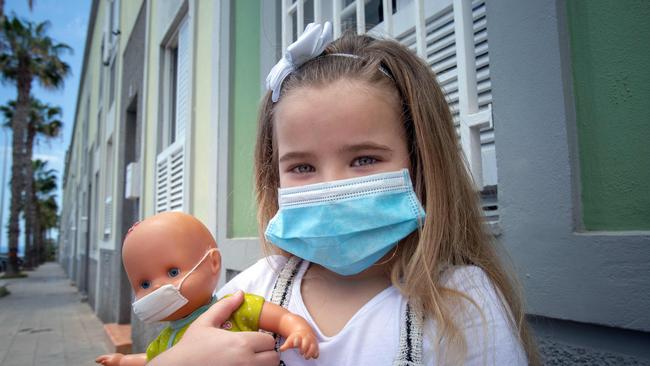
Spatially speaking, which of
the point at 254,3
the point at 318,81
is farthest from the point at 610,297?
the point at 254,3

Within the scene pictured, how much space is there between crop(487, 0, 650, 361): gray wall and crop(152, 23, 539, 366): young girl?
0.15 meters

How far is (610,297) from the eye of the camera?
113 centimetres

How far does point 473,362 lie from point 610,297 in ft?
1.42

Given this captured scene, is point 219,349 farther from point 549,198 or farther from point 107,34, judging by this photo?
point 107,34

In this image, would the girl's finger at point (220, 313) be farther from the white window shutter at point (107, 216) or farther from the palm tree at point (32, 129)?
the palm tree at point (32, 129)

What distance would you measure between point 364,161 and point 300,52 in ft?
1.38

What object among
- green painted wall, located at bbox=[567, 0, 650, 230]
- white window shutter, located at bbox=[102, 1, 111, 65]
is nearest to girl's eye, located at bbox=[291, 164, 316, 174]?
green painted wall, located at bbox=[567, 0, 650, 230]

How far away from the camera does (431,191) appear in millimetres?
1225

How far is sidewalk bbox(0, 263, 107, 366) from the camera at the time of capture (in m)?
6.36

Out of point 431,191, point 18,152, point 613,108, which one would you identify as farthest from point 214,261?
point 18,152

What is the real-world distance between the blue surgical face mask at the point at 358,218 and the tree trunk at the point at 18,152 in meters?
21.8

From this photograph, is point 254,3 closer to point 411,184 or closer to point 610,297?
point 411,184

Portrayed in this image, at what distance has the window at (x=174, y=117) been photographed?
459 centimetres

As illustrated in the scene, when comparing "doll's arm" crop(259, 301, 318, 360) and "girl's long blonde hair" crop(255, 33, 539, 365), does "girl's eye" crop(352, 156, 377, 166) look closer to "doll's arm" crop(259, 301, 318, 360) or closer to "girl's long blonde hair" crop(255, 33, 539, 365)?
"girl's long blonde hair" crop(255, 33, 539, 365)
